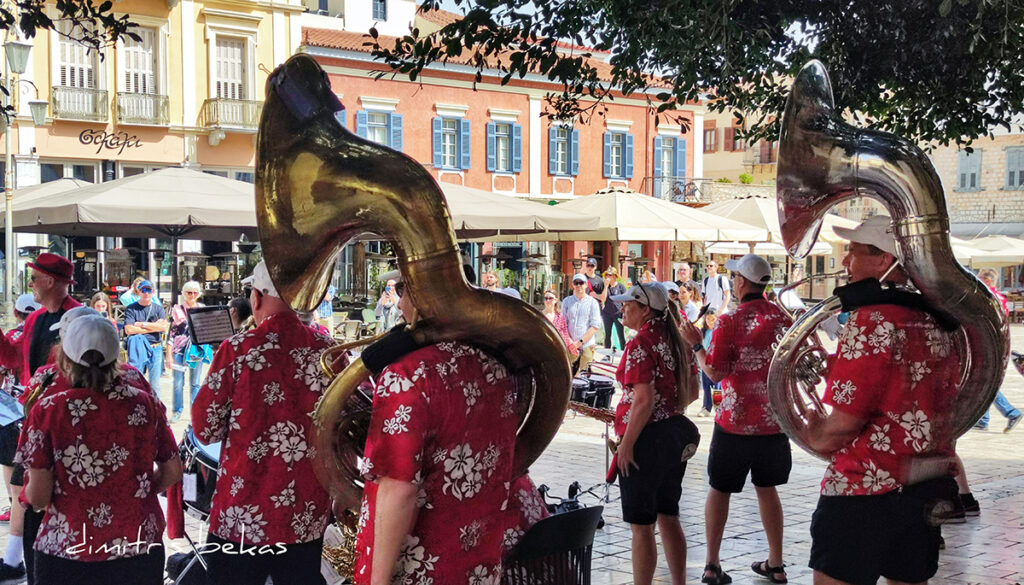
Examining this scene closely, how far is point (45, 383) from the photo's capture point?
4.02 metres

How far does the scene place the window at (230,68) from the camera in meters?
28.5

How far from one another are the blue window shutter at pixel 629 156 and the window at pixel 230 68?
44.6ft

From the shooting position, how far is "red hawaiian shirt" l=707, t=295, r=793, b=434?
5305 mm

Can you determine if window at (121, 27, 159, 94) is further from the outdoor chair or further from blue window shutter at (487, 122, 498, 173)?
the outdoor chair

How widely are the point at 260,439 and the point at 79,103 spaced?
2527cm

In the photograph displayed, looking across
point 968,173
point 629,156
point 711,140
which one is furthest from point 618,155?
point 711,140

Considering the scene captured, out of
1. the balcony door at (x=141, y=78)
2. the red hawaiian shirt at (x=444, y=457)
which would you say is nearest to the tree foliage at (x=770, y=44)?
the red hawaiian shirt at (x=444, y=457)

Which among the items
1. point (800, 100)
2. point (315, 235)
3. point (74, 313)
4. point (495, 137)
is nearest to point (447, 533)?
point (315, 235)

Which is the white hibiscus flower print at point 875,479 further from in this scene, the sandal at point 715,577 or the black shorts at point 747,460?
the sandal at point 715,577

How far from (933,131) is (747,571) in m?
2.94

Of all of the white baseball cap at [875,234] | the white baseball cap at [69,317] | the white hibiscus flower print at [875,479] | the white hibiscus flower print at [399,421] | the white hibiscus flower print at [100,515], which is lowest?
the white hibiscus flower print at [100,515]

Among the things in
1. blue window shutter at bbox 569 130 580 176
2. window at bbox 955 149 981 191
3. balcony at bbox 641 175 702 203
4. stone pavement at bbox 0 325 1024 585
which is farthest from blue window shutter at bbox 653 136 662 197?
stone pavement at bbox 0 325 1024 585

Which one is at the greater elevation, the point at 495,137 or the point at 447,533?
the point at 495,137

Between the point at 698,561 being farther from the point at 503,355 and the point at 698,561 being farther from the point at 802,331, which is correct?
the point at 503,355
